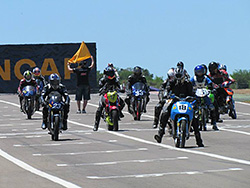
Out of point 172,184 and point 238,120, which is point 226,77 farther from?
point 172,184

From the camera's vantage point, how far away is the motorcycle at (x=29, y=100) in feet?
99.0

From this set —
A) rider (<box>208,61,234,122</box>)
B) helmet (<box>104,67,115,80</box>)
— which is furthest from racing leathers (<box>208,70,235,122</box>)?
helmet (<box>104,67,115,80</box>)

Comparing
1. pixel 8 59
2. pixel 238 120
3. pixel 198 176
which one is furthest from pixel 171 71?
pixel 8 59

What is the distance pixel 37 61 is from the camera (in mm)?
56094

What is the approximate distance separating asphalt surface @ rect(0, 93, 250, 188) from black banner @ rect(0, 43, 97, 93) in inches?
1187

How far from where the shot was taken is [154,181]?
1205 cm

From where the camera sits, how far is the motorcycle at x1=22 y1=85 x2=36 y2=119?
1188 inches

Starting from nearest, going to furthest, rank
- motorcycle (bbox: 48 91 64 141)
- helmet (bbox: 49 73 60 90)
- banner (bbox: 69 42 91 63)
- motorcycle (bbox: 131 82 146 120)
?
1. motorcycle (bbox: 48 91 64 141)
2. helmet (bbox: 49 73 60 90)
3. motorcycle (bbox: 131 82 146 120)
4. banner (bbox: 69 42 91 63)

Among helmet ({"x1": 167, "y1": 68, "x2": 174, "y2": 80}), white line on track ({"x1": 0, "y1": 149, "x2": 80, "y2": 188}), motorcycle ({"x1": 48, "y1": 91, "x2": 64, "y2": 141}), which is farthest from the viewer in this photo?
motorcycle ({"x1": 48, "y1": 91, "x2": 64, "y2": 141})

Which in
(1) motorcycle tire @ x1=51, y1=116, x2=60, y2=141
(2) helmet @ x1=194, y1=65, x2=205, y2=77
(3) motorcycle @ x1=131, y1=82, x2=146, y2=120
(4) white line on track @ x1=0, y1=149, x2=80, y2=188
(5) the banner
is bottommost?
(4) white line on track @ x1=0, y1=149, x2=80, y2=188

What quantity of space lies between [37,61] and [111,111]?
33522mm

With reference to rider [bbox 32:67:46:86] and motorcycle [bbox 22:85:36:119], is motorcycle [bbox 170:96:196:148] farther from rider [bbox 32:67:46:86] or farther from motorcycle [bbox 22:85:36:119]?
rider [bbox 32:67:46:86]

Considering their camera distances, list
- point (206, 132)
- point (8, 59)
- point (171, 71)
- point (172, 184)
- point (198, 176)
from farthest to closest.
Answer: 1. point (8, 59)
2. point (206, 132)
3. point (171, 71)
4. point (198, 176)
5. point (172, 184)

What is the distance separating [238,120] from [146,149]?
34.9ft
